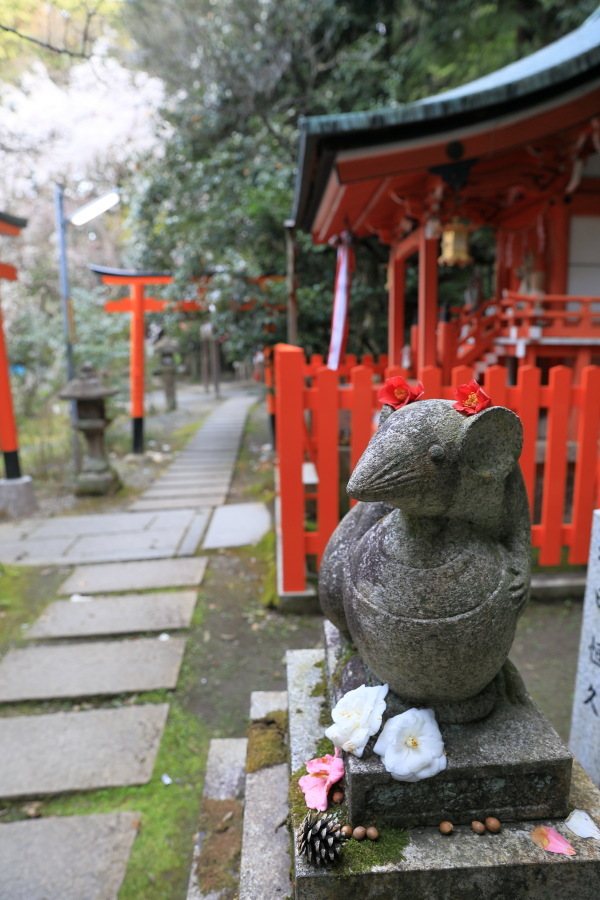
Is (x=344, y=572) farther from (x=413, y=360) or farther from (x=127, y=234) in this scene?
(x=127, y=234)

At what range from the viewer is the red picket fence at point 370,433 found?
11.2 feet

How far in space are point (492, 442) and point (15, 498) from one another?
6.44m

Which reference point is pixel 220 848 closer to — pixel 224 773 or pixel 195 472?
pixel 224 773

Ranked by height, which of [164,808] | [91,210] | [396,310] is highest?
[91,210]

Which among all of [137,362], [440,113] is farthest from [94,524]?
[440,113]

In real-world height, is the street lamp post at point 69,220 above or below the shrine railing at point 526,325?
above

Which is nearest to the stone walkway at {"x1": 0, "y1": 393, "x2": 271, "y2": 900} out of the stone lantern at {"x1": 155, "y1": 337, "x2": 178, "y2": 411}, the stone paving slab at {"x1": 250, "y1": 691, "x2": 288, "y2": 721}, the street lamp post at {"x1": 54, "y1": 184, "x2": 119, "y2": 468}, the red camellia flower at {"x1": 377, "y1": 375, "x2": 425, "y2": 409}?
the stone paving slab at {"x1": 250, "y1": 691, "x2": 288, "y2": 721}

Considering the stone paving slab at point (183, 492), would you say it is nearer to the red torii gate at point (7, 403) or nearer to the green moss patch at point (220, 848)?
the red torii gate at point (7, 403)

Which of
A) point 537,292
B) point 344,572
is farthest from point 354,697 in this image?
point 537,292

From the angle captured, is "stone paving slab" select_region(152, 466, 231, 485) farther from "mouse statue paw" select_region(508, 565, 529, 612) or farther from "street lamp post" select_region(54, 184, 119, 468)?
"mouse statue paw" select_region(508, 565, 529, 612)

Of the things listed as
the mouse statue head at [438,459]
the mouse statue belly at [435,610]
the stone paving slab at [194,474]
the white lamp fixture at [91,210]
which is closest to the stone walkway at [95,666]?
the stone paving slab at [194,474]

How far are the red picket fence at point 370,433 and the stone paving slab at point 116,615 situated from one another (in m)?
0.82

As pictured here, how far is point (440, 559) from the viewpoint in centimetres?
131

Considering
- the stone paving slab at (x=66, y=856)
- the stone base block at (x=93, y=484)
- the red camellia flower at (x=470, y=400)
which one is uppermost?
the red camellia flower at (x=470, y=400)
